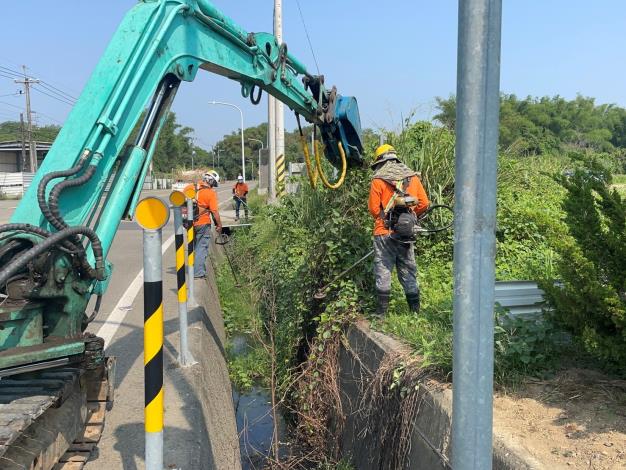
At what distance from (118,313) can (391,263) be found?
3.76 m

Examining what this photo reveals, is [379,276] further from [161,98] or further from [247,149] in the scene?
[247,149]

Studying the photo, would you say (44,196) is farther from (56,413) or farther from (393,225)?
(393,225)

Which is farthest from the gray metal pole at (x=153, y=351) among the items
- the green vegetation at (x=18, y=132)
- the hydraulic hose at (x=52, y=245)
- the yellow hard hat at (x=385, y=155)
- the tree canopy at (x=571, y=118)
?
the green vegetation at (x=18, y=132)

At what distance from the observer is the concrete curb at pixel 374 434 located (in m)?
3.08

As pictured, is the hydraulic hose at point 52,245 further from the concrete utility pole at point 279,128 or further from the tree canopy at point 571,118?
the tree canopy at point 571,118

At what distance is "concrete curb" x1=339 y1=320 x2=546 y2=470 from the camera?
308 centimetres

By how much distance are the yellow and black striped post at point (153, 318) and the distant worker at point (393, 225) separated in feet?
10.8

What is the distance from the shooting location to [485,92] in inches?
53.2

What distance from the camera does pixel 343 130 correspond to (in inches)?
239

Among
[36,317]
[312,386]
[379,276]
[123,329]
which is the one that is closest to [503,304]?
[379,276]

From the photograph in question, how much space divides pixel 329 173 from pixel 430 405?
15.7 feet

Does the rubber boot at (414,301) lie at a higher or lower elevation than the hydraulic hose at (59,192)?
lower

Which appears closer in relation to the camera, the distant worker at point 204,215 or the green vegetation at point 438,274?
the green vegetation at point 438,274

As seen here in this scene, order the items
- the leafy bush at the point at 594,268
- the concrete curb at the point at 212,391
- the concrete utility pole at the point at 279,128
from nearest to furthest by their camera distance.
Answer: the leafy bush at the point at 594,268 → the concrete curb at the point at 212,391 → the concrete utility pole at the point at 279,128
